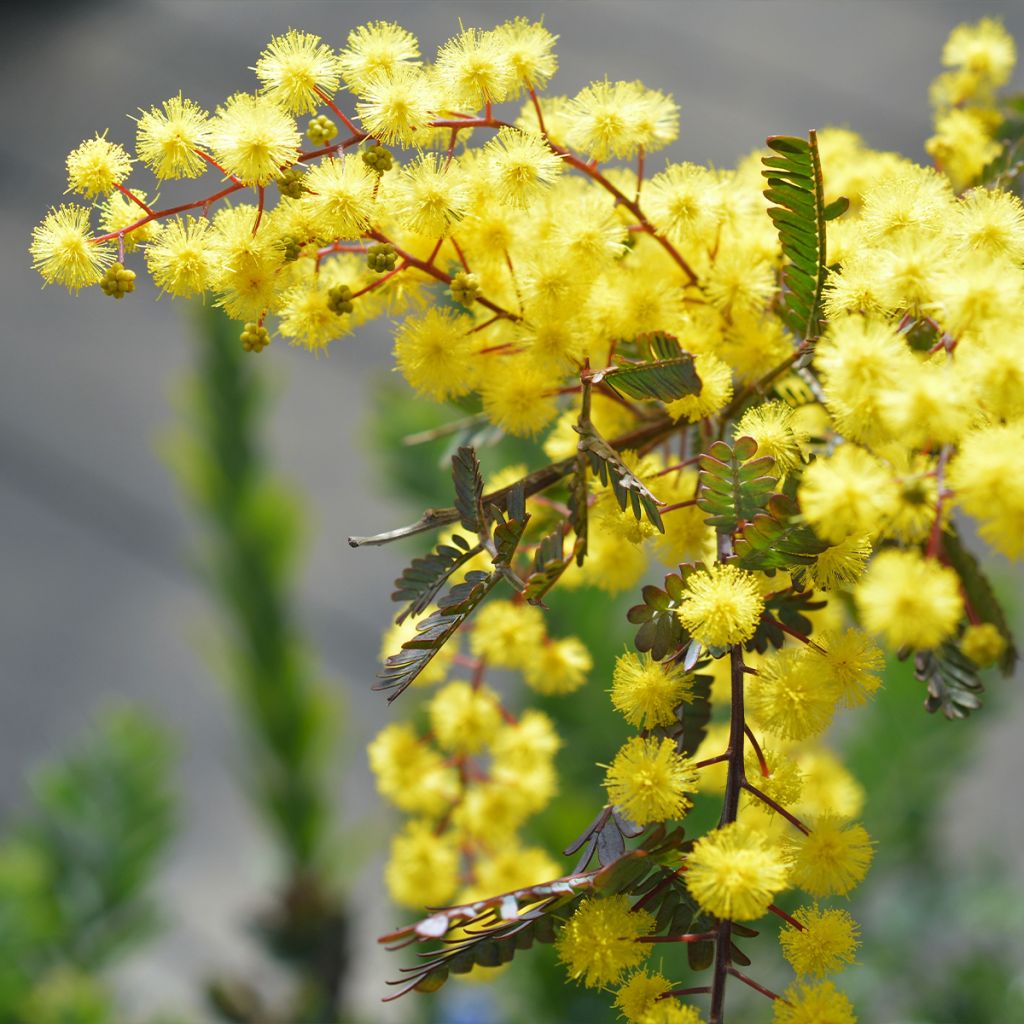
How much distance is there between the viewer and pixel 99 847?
0.92 m

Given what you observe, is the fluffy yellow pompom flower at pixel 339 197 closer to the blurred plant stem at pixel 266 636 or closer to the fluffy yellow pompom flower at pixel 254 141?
the fluffy yellow pompom flower at pixel 254 141

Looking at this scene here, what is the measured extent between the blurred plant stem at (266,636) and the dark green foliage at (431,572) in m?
0.62

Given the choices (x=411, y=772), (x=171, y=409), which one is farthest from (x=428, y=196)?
(x=171, y=409)

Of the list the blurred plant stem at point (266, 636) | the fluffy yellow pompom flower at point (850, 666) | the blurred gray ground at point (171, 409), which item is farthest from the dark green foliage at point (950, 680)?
the blurred gray ground at point (171, 409)

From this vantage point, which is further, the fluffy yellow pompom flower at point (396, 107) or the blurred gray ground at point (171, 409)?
the blurred gray ground at point (171, 409)

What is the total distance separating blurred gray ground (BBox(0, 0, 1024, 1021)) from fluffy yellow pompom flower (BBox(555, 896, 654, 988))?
3.00ft

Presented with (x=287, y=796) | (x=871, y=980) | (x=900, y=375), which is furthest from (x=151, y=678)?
(x=900, y=375)

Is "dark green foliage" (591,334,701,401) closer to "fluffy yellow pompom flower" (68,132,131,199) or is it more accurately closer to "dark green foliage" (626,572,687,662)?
"dark green foliage" (626,572,687,662)

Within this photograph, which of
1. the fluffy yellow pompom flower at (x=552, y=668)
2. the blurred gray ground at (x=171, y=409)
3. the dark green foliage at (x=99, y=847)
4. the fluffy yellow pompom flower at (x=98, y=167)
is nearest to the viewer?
the fluffy yellow pompom flower at (x=98, y=167)

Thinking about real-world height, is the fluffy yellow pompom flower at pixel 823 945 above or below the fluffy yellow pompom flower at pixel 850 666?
below

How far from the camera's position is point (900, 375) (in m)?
0.27

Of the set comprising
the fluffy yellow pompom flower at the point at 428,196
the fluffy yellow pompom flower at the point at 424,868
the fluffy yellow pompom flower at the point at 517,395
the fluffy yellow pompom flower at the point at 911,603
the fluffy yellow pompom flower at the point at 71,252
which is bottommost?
the fluffy yellow pompom flower at the point at 424,868

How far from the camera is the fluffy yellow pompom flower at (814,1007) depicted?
293mm

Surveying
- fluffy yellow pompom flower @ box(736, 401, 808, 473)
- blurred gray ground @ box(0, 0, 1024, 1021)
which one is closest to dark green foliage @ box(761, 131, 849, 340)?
fluffy yellow pompom flower @ box(736, 401, 808, 473)
